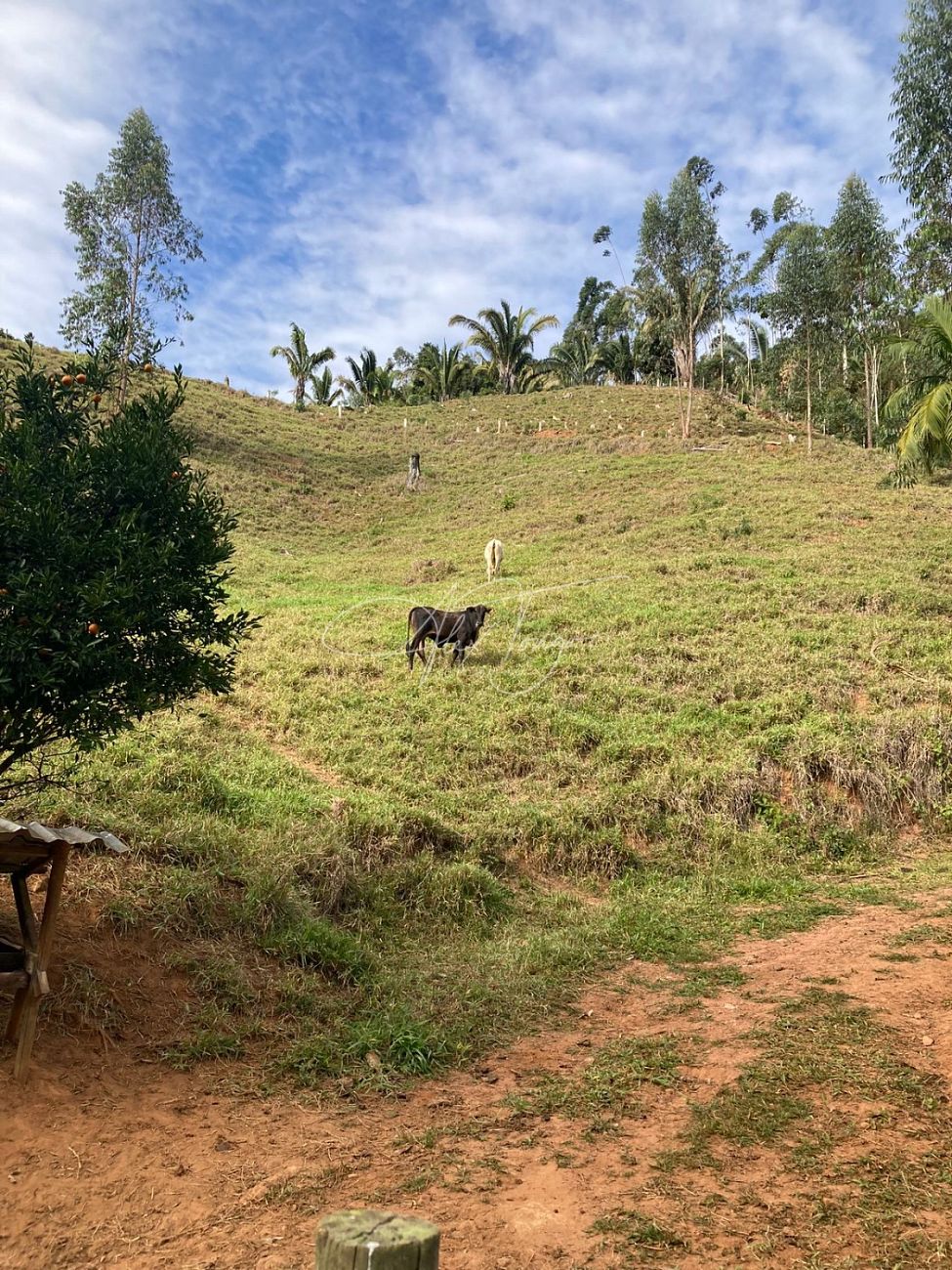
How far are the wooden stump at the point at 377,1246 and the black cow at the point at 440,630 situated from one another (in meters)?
11.5

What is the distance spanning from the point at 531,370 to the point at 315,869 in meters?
51.9

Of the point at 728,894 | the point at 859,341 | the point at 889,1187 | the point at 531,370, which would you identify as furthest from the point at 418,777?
the point at 531,370

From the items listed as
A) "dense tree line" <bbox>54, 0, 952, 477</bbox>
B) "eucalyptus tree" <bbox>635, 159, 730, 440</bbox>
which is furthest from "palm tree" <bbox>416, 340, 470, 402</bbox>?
"eucalyptus tree" <bbox>635, 159, 730, 440</bbox>

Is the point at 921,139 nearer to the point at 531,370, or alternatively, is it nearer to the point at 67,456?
the point at 67,456

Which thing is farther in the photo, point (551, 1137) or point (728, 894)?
point (728, 894)

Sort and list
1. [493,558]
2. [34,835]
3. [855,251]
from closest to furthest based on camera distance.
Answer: [34,835], [493,558], [855,251]

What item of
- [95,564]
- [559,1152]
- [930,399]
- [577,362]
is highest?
[577,362]

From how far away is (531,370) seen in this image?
5488 cm

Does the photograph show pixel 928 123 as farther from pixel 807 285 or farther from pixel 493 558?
pixel 807 285

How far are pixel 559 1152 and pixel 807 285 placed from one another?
3479 cm

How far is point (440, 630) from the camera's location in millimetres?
13133

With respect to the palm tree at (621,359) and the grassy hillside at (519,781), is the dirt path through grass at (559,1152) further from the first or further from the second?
the palm tree at (621,359)

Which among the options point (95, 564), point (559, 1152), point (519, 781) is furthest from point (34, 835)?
point (519, 781)

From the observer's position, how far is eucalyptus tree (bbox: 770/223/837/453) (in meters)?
32.1
